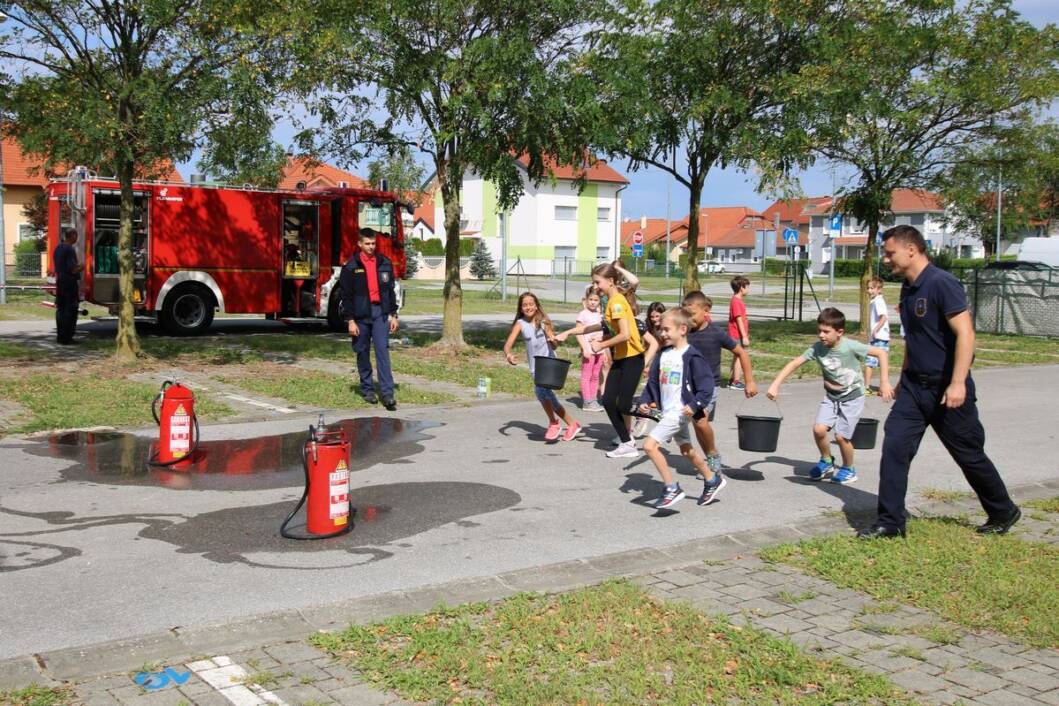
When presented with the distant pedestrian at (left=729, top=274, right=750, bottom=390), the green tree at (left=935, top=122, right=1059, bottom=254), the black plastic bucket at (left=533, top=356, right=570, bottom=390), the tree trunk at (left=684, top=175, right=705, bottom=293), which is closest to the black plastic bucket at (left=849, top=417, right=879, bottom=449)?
the black plastic bucket at (left=533, top=356, right=570, bottom=390)

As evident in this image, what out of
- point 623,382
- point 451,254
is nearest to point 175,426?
point 623,382

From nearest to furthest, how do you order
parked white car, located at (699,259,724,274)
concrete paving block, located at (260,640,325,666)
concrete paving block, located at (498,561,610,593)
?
concrete paving block, located at (260,640,325,666) < concrete paving block, located at (498,561,610,593) < parked white car, located at (699,259,724,274)

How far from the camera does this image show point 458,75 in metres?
16.1

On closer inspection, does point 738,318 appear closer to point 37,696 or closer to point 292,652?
point 292,652

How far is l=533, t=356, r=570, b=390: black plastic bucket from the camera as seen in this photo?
9742mm

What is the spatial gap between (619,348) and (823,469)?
2040 mm

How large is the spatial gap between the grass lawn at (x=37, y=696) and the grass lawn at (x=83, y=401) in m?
7.05

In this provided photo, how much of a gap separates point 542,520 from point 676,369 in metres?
1.45

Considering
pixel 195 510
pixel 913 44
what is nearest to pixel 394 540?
pixel 195 510

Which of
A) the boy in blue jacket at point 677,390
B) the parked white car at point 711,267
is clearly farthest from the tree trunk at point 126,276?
the parked white car at point 711,267

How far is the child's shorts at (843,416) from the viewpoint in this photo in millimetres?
8578

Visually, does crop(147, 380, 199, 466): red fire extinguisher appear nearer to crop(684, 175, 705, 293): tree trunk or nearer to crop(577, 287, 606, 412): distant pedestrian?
crop(577, 287, 606, 412): distant pedestrian

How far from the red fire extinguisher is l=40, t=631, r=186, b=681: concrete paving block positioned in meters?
4.44

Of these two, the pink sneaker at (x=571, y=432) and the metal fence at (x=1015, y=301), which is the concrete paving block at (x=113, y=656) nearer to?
the pink sneaker at (x=571, y=432)
